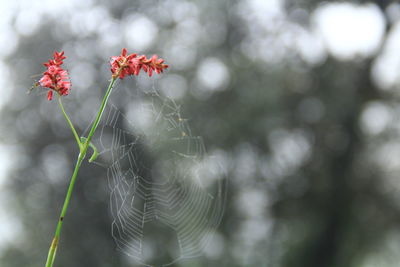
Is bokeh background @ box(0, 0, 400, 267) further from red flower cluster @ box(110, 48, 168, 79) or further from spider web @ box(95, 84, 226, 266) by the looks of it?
red flower cluster @ box(110, 48, 168, 79)

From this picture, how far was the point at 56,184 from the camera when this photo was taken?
1462 cm

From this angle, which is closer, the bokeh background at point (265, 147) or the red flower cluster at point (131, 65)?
the red flower cluster at point (131, 65)

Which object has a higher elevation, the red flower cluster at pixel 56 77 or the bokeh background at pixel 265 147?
the bokeh background at pixel 265 147

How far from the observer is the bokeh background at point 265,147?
14156 mm

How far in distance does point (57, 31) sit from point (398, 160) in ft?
33.7

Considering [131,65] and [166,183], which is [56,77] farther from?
[166,183]

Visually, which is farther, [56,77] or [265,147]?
[265,147]

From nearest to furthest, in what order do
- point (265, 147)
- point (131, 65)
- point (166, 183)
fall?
1. point (131, 65)
2. point (166, 183)
3. point (265, 147)

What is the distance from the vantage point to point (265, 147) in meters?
14.3

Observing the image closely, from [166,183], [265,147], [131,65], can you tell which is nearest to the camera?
[131,65]

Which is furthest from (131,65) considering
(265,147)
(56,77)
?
(265,147)

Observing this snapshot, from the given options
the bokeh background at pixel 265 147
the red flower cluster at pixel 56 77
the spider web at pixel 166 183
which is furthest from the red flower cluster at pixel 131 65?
the bokeh background at pixel 265 147

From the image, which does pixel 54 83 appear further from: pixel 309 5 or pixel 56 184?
pixel 309 5

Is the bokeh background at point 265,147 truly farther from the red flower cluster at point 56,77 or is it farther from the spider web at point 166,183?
the red flower cluster at point 56,77
